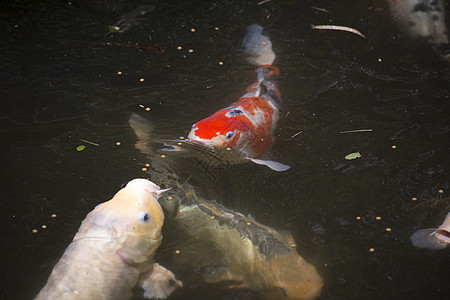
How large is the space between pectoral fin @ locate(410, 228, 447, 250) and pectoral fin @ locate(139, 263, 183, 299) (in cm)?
168

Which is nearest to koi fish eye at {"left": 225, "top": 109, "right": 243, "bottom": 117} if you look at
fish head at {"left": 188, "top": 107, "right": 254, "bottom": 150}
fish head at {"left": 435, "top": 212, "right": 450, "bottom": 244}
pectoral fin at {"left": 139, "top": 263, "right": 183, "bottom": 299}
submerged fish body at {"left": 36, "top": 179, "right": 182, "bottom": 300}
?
fish head at {"left": 188, "top": 107, "right": 254, "bottom": 150}

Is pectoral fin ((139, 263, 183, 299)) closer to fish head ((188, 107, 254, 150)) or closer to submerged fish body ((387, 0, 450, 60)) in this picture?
fish head ((188, 107, 254, 150))

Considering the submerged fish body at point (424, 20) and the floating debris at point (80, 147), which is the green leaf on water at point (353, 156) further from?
the floating debris at point (80, 147)

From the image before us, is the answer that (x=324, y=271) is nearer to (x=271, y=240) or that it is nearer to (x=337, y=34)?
(x=271, y=240)

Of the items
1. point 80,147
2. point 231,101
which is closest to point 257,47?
point 231,101

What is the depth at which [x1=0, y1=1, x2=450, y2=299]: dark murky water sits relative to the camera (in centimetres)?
333

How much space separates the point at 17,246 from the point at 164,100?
1964 mm

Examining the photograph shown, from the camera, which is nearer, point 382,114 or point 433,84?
point 382,114

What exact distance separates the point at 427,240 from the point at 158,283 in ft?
6.22

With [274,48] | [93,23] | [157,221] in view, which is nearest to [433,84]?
[274,48]

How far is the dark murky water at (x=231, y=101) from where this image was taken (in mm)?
3330

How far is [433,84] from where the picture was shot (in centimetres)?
481

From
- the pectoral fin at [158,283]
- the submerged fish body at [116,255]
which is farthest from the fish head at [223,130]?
the pectoral fin at [158,283]

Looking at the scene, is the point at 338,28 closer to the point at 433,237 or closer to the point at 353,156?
the point at 353,156
